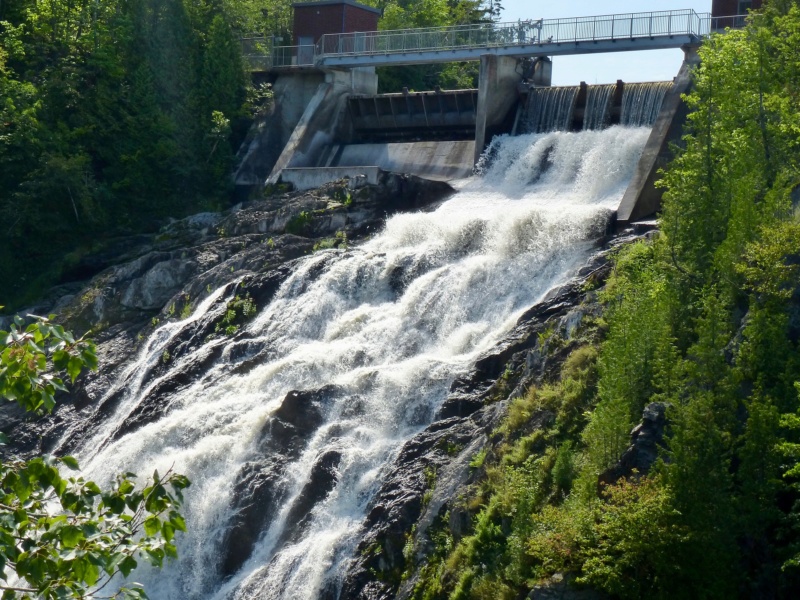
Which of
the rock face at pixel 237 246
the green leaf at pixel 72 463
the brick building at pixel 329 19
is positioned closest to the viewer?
the green leaf at pixel 72 463

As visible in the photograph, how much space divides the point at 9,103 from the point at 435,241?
1966 cm

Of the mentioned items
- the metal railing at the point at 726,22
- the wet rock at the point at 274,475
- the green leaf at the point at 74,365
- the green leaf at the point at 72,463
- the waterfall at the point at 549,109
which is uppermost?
the metal railing at the point at 726,22

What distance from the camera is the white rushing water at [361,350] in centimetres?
2475

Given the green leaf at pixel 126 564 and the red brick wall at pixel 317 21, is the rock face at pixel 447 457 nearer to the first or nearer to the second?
the green leaf at pixel 126 564

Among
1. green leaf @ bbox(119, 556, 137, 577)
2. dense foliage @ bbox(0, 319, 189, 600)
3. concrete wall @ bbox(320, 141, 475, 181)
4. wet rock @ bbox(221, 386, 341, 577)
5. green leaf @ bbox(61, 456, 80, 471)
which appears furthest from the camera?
concrete wall @ bbox(320, 141, 475, 181)

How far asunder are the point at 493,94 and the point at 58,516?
1371 inches

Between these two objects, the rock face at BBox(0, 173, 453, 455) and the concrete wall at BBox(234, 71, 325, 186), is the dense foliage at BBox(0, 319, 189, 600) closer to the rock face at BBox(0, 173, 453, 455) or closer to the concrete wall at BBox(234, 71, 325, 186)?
A: the rock face at BBox(0, 173, 453, 455)

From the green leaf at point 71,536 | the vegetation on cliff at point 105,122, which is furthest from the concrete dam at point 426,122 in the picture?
the green leaf at point 71,536

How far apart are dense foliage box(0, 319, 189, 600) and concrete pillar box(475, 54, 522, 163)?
32621 millimetres

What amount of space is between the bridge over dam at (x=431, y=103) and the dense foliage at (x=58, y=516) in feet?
85.7

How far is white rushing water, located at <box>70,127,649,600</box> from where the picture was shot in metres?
24.8

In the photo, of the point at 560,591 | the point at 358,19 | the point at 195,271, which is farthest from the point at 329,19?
the point at 560,591

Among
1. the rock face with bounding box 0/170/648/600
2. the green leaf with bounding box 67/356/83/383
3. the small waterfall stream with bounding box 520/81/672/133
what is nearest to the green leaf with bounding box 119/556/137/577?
the green leaf with bounding box 67/356/83/383

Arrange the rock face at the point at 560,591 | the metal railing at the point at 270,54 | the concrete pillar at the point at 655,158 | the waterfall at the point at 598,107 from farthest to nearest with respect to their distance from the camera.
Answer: the metal railing at the point at 270,54 → the waterfall at the point at 598,107 → the concrete pillar at the point at 655,158 → the rock face at the point at 560,591
